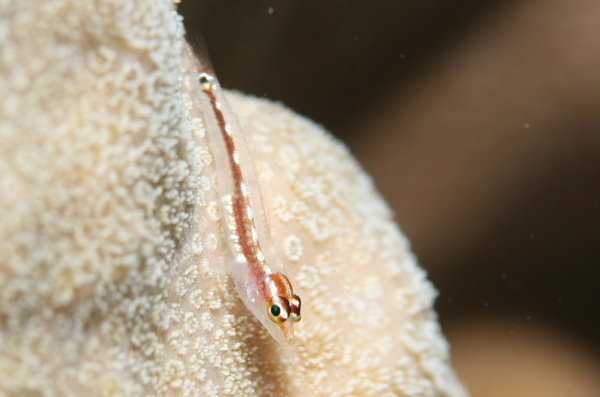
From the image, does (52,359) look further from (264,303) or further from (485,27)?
(485,27)

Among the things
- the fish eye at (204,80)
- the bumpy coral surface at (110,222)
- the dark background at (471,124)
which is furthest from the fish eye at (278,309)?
the dark background at (471,124)

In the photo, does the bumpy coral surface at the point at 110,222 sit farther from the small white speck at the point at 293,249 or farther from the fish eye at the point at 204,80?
the small white speck at the point at 293,249

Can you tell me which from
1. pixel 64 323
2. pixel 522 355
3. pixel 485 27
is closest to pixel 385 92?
pixel 485 27

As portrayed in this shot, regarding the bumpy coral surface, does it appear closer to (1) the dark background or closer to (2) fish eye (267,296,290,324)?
(2) fish eye (267,296,290,324)

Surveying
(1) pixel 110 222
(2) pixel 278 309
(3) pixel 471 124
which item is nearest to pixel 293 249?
(2) pixel 278 309

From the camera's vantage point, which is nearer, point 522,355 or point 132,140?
point 132,140

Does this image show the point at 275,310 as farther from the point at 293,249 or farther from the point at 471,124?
the point at 471,124
